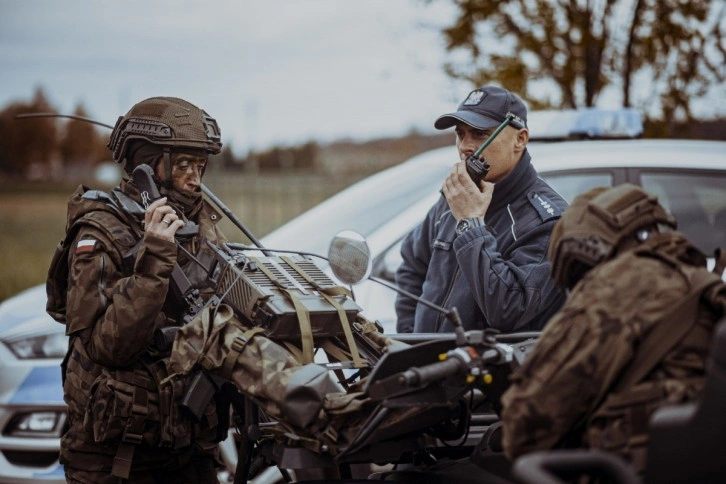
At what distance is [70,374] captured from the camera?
3.56m

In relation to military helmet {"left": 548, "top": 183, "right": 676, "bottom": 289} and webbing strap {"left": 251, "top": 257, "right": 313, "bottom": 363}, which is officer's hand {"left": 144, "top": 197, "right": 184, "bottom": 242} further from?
military helmet {"left": 548, "top": 183, "right": 676, "bottom": 289}

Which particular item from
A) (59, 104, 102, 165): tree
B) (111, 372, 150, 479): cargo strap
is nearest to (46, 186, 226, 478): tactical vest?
(111, 372, 150, 479): cargo strap

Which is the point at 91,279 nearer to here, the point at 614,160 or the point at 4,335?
the point at 4,335

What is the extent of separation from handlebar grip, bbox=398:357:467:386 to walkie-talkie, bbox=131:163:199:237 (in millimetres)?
1088

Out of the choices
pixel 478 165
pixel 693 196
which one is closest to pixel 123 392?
pixel 478 165

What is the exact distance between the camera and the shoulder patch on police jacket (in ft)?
13.0

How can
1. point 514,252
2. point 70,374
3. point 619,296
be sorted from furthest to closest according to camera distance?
1. point 514,252
2. point 70,374
3. point 619,296

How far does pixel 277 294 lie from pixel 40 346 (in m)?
2.46

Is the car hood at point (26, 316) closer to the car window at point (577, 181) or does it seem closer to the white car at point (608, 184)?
the white car at point (608, 184)

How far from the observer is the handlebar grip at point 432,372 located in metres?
2.77

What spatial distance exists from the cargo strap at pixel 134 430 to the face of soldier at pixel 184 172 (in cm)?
69

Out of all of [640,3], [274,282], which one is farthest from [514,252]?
[640,3]

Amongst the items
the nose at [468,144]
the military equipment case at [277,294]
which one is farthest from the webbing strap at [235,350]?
the nose at [468,144]

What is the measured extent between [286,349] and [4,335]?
2.70 m
